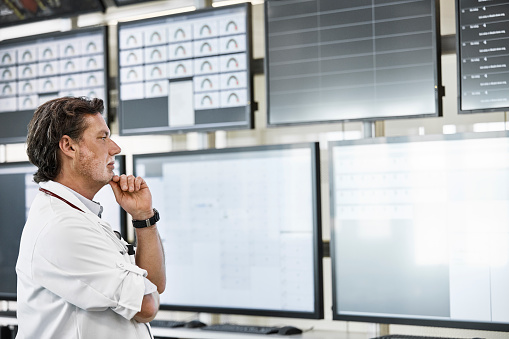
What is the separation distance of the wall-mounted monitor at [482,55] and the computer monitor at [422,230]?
128 millimetres

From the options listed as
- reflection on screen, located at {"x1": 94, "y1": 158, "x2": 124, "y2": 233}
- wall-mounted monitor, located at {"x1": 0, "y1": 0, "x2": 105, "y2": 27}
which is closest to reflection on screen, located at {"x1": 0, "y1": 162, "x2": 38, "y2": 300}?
reflection on screen, located at {"x1": 94, "y1": 158, "x2": 124, "y2": 233}

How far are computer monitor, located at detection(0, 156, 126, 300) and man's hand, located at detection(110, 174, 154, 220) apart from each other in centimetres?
154

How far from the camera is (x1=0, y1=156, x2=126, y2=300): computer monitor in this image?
135 inches

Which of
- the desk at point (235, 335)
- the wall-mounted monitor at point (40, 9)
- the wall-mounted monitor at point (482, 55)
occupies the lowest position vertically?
the desk at point (235, 335)

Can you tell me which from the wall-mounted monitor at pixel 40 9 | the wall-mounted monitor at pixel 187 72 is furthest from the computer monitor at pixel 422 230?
the wall-mounted monitor at pixel 40 9

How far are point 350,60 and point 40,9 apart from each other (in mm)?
1667

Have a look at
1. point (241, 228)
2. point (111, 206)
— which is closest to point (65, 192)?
point (241, 228)

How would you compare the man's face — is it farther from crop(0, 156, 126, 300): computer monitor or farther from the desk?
crop(0, 156, 126, 300): computer monitor

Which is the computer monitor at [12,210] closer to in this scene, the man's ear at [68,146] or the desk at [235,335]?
the desk at [235,335]

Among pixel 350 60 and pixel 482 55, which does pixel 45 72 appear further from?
pixel 482 55

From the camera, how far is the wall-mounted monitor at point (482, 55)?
8.14 feet

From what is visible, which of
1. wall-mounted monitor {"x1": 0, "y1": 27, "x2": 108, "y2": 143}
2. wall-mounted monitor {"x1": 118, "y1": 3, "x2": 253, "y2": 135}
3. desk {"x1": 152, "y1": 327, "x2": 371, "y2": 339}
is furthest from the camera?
wall-mounted monitor {"x1": 0, "y1": 27, "x2": 108, "y2": 143}

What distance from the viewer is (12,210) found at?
3.47 metres

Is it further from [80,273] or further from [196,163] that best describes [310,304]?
[80,273]
